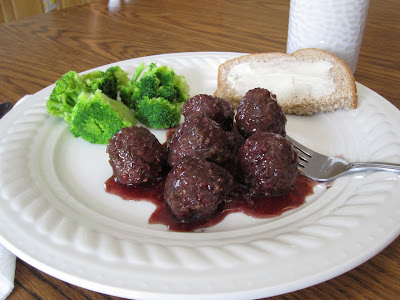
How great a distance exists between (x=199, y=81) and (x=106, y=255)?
1953mm

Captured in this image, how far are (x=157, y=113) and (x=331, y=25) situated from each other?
1474 mm

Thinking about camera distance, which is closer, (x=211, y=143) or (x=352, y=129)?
(x=211, y=143)

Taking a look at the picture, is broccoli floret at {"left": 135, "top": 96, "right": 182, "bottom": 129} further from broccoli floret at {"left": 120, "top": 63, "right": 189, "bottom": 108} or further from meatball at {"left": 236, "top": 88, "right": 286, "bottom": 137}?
meatball at {"left": 236, "top": 88, "right": 286, "bottom": 137}

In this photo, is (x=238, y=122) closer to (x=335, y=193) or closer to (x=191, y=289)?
(x=335, y=193)

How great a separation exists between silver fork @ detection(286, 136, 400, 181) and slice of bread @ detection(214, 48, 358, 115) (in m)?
0.57

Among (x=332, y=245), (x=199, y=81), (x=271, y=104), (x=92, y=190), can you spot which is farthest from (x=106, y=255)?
(x=199, y=81)

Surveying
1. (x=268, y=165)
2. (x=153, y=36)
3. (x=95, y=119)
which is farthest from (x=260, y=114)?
(x=153, y=36)

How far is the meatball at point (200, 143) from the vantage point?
1946 mm

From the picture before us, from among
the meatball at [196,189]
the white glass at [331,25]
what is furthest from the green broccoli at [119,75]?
the white glass at [331,25]

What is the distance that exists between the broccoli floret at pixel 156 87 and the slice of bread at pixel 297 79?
33 cm

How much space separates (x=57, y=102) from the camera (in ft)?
8.28

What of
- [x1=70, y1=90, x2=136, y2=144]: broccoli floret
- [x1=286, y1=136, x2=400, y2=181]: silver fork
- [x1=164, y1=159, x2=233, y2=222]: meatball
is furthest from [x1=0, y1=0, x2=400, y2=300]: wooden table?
[x1=164, y1=159, x2=233, y2=222]: meatball

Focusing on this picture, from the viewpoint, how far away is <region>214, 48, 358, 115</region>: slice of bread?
267 cm

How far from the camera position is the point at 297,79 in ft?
9.18
